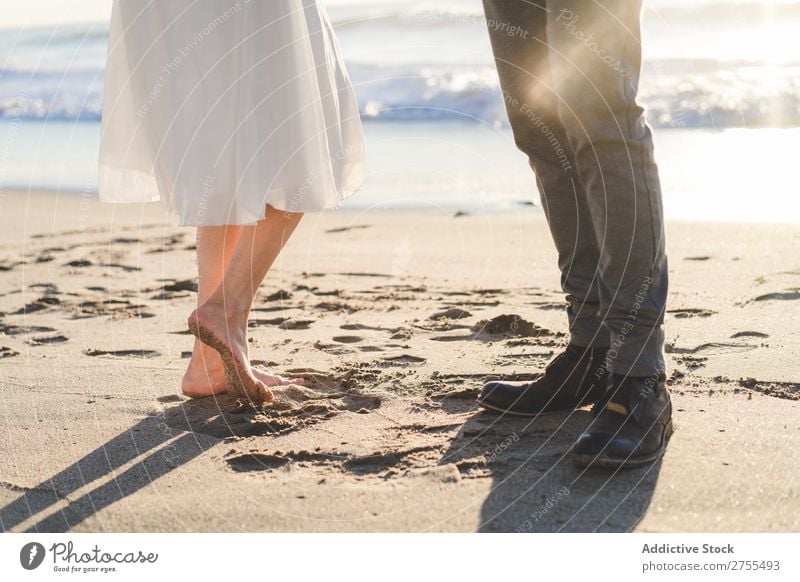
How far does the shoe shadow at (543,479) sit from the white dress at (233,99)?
2.74ft

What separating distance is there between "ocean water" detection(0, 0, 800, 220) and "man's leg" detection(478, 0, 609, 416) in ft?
7.38

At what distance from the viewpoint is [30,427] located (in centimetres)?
256

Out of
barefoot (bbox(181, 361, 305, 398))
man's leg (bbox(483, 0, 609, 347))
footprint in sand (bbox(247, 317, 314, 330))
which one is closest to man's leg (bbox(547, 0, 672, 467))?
man's leg (bbox(483, 0, 609, 347))

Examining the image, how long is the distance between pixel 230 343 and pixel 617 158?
3.70 ft

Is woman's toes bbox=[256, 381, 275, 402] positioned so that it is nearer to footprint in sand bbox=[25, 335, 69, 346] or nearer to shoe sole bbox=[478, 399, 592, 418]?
shoe sole bbox=[478, 399, 592, 418]

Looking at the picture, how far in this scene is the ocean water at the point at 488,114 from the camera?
6223 millimetres

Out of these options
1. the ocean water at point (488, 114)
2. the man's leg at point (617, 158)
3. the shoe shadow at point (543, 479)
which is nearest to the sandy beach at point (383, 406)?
the shoe shadow at point (543, 479)

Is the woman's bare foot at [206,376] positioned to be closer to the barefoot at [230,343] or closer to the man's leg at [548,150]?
the barefoot at [230,343]

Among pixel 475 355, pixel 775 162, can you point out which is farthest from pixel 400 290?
pixel 775 162

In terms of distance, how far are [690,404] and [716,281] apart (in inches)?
59.0

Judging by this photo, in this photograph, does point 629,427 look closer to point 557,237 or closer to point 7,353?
point 557,237

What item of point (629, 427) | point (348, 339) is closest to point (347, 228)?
point (348, 339)

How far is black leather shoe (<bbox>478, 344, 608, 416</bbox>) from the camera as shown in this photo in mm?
2523
